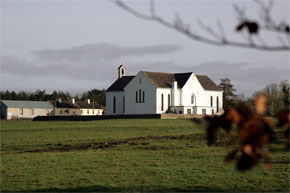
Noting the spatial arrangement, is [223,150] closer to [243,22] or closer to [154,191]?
[154,191]

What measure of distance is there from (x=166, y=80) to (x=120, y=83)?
10.7 m

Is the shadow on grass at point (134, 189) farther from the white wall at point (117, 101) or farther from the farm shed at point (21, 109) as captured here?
the farm shed at point (21, 109)

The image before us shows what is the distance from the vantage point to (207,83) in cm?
9144

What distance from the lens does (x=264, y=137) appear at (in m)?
3.53

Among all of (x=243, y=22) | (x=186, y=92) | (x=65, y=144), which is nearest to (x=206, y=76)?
(x=186, y=92)

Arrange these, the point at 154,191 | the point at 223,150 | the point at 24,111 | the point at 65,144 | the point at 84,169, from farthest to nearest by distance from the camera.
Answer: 1. the point at 24,111
2. the point at 65,144
3. the point at 223,150
4. the point at 84,169
5. the point at 154,191

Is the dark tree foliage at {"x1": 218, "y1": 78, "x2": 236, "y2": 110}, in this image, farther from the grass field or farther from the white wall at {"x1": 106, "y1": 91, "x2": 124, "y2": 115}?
the grass field

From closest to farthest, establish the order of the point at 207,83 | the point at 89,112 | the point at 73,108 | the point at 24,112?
1. the point at 207,83
2. the point at 24,112
3. the point at 73,108
4. the point at 89,112

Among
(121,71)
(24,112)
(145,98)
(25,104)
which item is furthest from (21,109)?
(145,98)

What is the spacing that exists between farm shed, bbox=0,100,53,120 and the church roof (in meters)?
29.9

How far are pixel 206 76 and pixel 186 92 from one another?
1003 cm

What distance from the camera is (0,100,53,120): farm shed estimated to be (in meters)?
114

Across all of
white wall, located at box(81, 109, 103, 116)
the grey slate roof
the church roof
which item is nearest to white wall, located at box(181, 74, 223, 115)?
the grey slate roof

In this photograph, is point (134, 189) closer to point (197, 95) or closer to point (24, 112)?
point (197, 95)
